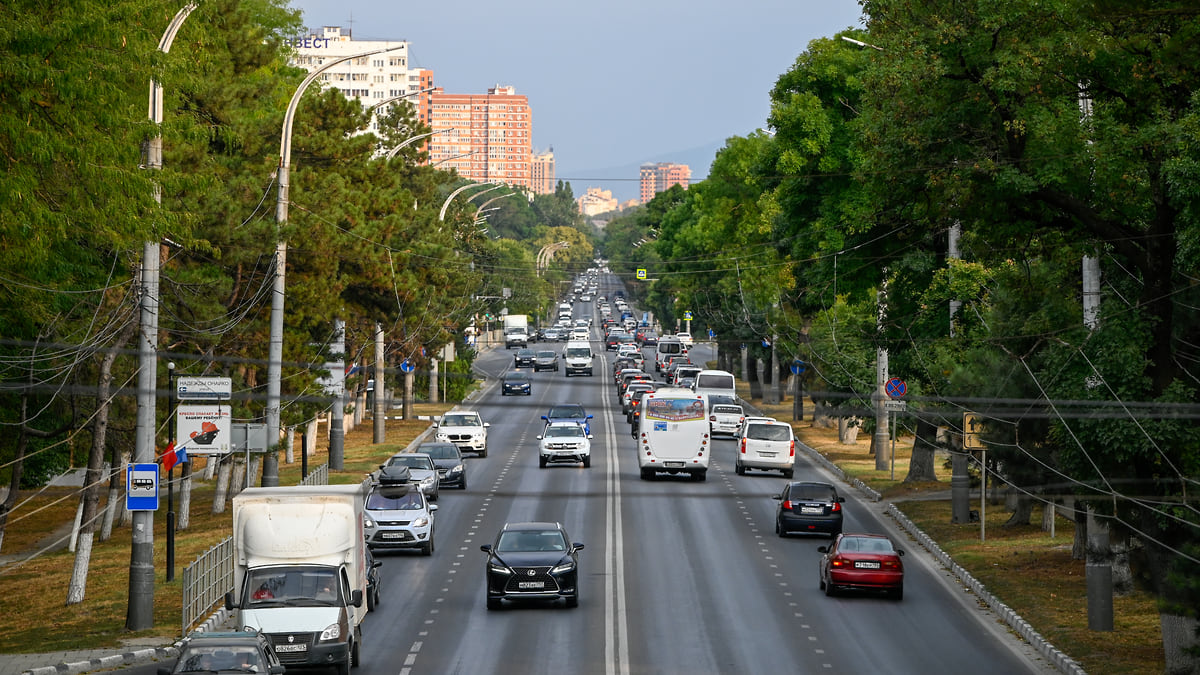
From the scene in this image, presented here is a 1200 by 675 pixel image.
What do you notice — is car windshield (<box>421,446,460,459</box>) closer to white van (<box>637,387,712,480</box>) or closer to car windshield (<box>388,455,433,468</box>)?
car windshield (<box>388,455,433,468</box>)

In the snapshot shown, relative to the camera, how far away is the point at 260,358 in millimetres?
44219

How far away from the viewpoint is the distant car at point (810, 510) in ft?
125

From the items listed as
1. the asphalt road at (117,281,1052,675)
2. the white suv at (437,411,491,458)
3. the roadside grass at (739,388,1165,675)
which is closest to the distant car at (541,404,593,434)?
the white suv at (437,411,491,458)

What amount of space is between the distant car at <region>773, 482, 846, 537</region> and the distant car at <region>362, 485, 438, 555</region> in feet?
29.6

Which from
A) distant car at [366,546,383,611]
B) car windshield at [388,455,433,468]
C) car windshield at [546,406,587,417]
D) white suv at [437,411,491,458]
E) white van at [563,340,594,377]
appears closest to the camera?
distant car at [366,546,383,611]

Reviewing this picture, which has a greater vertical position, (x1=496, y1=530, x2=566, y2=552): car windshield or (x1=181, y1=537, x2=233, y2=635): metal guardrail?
(x1=496, y1=530, x2=566, y2=552): car windshield

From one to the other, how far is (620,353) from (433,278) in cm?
4745

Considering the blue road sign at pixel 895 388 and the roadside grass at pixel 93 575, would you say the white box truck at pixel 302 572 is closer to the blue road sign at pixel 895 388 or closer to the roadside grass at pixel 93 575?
the roadside grass at pixel 93 575

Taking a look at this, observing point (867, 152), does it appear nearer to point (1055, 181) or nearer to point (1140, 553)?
point (1055, 181)

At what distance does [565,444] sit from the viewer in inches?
2131

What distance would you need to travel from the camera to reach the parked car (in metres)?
29.8

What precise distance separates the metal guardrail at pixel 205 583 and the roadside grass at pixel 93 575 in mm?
425

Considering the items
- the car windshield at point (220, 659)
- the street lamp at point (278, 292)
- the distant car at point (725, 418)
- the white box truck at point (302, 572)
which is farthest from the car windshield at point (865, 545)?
the distant car at point (725, 418)

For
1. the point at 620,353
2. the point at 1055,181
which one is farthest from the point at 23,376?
the point at 620,353
